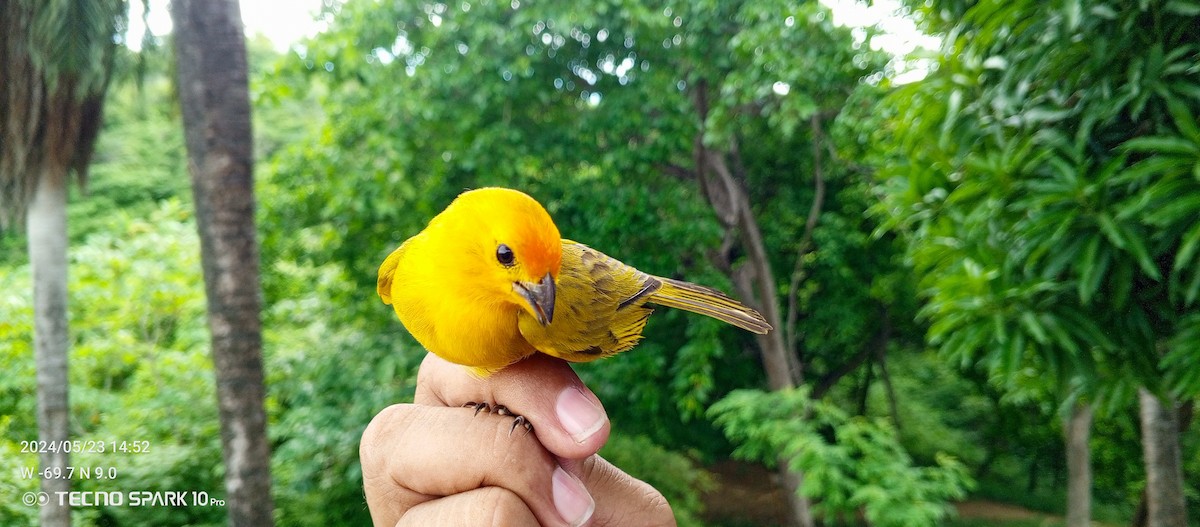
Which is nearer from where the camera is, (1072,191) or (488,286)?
(488,286)

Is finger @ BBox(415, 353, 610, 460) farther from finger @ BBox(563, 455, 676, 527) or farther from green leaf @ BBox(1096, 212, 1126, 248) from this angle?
green leaf @ BBox(1096, 212, 1126, 248)

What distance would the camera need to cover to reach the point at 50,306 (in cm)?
583

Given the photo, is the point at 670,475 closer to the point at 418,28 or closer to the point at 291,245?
the point at 291,245

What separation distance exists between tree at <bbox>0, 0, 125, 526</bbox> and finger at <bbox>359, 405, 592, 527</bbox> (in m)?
4.72

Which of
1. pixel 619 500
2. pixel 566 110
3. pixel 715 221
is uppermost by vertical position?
pixel 566 110

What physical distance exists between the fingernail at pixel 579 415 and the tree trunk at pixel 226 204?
294 cm

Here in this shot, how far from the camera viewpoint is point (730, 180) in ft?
25.8

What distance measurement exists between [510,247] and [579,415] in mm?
441

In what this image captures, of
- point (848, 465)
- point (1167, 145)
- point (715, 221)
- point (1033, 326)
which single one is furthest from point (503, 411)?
point (715, 221)

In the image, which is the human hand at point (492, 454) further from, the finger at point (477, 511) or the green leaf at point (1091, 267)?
the green leaf at point (1091, 267)

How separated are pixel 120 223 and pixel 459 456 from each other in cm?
1168

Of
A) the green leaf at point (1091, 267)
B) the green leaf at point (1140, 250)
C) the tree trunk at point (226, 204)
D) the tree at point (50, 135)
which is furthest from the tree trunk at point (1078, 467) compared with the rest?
the tree at point (50, 135)

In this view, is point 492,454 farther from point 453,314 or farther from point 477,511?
point 453,314

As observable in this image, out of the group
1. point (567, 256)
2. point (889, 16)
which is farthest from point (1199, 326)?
point (889, 16)
